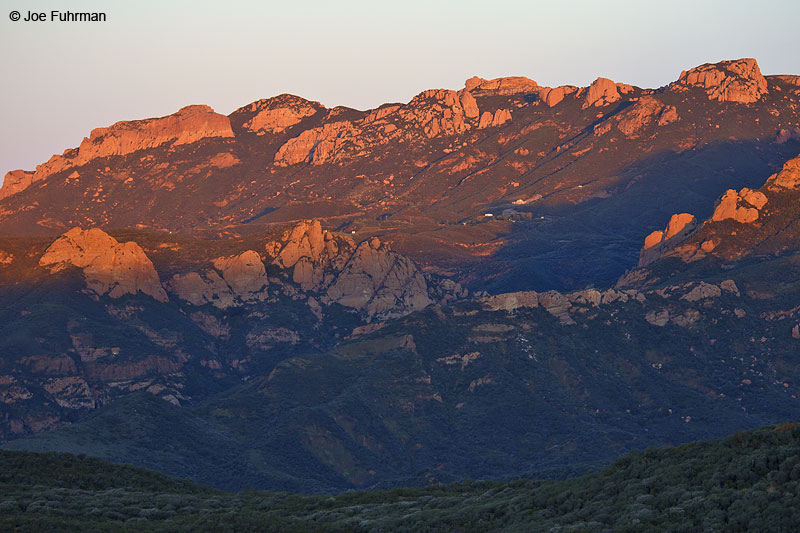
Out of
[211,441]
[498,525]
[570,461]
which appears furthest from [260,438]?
[498,525]

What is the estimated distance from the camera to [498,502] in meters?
80.5

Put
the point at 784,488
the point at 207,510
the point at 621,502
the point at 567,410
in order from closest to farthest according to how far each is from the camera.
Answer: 1. the point at 784,488
2. the point at 621,502
3. the point at 207,510
4. the point at 567,410

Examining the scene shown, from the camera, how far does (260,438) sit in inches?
7018

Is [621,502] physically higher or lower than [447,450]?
higher

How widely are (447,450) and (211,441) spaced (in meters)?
36.6

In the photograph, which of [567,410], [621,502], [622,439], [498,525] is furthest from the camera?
[567,410]

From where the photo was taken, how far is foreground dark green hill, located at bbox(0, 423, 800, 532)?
6228cm

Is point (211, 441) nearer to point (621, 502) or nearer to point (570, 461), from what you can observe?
point (570, 461)

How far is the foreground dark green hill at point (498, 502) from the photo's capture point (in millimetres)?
62281

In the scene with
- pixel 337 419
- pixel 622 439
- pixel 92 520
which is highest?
pixel 92 520

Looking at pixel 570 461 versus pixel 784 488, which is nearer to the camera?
pixel 784 488

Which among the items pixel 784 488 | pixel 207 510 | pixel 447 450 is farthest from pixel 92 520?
pixel 447 450

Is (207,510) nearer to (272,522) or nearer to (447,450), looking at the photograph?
(272,522)

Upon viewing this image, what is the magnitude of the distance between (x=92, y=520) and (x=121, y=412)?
103893 mm
